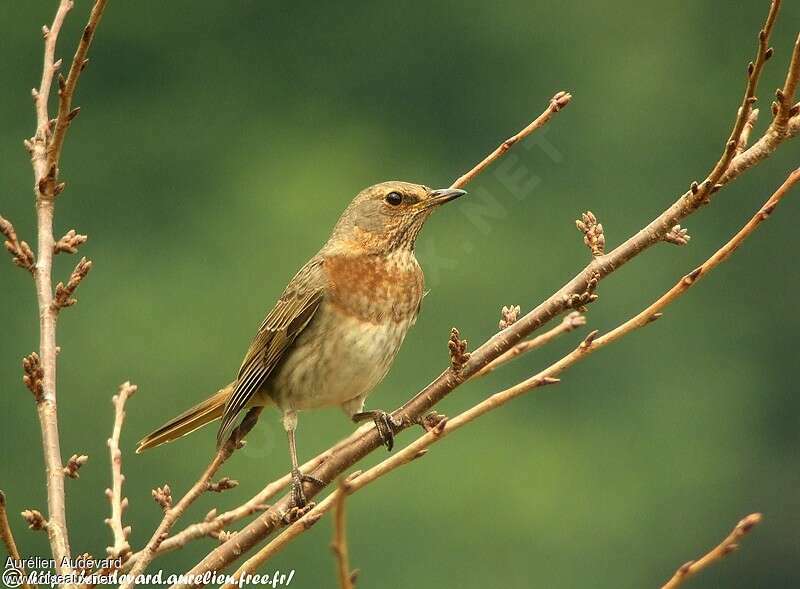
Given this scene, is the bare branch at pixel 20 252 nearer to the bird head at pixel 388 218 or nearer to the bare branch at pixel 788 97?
the bare branch at pixel 788 97

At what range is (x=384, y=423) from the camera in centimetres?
365

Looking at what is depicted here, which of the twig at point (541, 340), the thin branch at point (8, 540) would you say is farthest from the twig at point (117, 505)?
the twig at point (541, 340)

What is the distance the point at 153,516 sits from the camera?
19.2 metres

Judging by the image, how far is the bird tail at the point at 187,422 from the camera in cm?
432

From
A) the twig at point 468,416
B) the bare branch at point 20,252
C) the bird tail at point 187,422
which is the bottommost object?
the twig at point 468,416

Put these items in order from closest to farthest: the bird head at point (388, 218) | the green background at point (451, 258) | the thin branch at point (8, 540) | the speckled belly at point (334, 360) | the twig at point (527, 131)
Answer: the thin branch at point (8, 540)
the twig at point (527, 131)
the speckled belly at point (334, 360)
the bird head at point (388, 218)
the green background at point (451, 258)

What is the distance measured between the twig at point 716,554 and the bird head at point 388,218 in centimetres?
275

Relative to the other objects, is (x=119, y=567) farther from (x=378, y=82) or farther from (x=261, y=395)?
(x=378, y=82)

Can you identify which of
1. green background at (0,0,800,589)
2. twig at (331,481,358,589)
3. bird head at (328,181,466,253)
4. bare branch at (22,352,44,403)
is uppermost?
green background at (0,0,800,589)

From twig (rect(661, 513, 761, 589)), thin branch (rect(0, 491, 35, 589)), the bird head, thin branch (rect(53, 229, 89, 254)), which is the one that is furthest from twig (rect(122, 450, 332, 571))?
the bird head

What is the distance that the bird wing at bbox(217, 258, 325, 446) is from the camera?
4.73 metres

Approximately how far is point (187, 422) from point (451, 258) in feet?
53.2

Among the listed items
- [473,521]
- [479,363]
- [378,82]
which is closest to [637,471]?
A: [473,521]

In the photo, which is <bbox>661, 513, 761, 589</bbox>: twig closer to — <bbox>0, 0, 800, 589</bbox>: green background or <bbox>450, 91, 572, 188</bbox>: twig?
<bbox>450, 91, 572, 188</bbox>: twig
